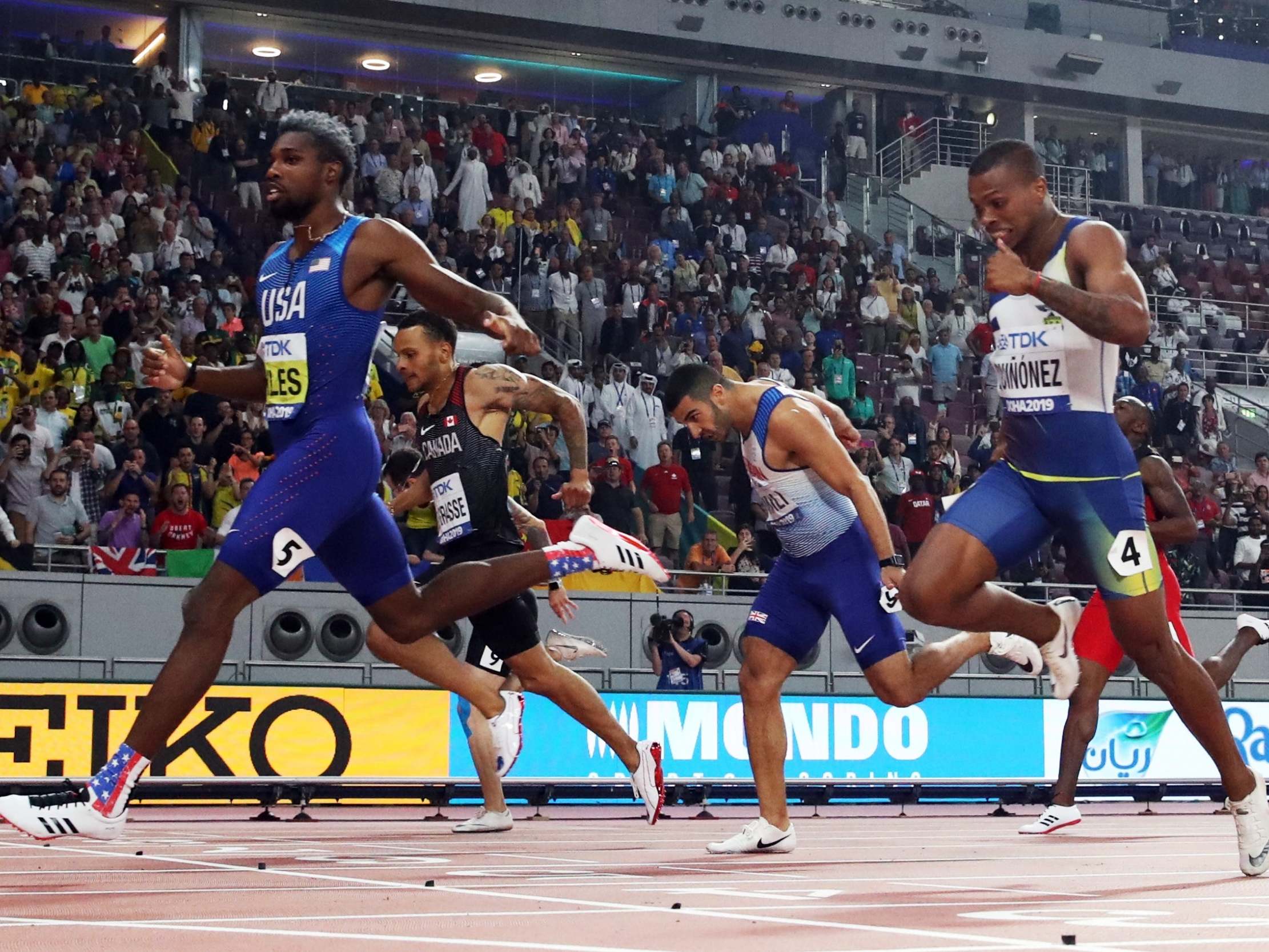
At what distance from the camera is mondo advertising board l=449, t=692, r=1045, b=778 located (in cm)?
1279

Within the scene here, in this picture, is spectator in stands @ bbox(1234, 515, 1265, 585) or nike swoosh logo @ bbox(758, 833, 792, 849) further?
spectator in stands @ bbox(1234, 515, 1265, 585)

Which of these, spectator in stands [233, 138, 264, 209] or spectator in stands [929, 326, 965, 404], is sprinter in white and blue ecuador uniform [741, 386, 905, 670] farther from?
spectator in stands [929, 326, 965, 404]

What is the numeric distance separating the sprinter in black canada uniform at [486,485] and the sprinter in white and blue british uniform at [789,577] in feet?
3.60

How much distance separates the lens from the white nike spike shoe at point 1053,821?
29.2 feet

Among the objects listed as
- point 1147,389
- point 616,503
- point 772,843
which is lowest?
point 772,843

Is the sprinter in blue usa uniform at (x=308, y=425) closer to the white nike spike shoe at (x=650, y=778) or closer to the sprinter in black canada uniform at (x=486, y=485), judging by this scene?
the sprinter in black canada uniform at (x=486, y=485)

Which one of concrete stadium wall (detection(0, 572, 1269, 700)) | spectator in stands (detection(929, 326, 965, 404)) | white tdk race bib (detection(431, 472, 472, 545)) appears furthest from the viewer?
spectator in stands (detection(929, 326, 965, 404))

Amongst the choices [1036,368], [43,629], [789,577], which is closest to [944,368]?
[43,629]

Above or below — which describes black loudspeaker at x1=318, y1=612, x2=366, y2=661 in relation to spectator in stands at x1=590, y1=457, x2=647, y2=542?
below

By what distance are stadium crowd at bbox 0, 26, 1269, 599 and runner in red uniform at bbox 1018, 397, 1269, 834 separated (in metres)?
5.15

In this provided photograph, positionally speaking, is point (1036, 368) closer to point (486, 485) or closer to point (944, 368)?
point (486, 485)

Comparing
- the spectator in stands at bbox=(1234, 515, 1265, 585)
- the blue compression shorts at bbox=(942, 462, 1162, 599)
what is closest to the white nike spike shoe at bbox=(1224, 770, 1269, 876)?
the blue compression shorts at bbox=(942, 462, 1162, 599)

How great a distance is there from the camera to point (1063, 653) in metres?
6.68

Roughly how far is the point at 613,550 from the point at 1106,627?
139 inches
